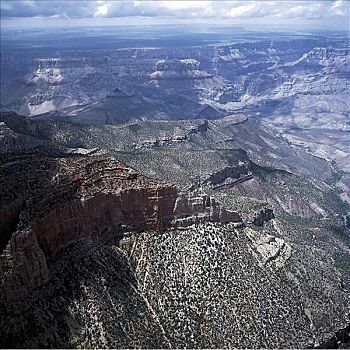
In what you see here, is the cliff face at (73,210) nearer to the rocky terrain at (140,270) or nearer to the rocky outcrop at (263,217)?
the rocky terrain at (140,270)

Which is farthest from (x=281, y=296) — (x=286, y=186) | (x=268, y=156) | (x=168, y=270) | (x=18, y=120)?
(x=268, y=156)

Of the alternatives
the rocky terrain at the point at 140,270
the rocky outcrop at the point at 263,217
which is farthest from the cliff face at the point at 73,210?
the rocky outcrop at the point at 263,217

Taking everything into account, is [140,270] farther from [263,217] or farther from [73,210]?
[263,217]

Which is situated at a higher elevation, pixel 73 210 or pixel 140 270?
pixel 73 210

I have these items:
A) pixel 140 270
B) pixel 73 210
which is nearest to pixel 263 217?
pixel 140 270

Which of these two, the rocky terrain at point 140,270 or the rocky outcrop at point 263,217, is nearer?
the rocky terrain at point 140,270

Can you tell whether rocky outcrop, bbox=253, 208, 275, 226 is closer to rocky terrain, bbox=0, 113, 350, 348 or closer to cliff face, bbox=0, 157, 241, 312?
rocky terrain, bbox=0, 113, 350, 348

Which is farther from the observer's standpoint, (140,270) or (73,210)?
(140,270)

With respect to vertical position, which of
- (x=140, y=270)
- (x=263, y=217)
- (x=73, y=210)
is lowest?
(x=263, y=217)
